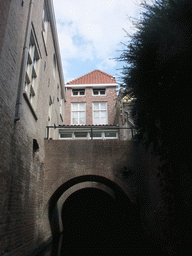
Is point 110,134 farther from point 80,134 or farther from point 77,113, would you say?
point 77,113

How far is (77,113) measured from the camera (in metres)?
20.7

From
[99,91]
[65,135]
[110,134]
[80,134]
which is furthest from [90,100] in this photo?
[110,134]

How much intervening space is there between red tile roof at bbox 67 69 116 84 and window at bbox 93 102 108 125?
2709 mm

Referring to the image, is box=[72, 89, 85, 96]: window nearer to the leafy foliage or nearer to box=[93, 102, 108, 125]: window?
box=[93, 102, 108, 125]: window

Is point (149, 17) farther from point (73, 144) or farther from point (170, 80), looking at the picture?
point (73, 144)

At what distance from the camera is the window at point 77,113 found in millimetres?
20453

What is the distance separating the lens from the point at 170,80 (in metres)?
3.83

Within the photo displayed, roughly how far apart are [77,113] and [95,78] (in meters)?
5.11

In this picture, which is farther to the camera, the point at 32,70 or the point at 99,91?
the point at 99,91

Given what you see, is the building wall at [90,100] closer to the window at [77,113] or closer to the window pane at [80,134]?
the window at [77,113]

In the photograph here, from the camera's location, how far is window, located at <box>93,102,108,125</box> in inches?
797

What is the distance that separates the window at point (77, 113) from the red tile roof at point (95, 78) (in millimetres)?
2953

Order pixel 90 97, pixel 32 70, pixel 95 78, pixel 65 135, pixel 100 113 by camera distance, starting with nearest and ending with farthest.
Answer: pixel 32 70 → pixel 65 135 → pixel 100 113 → pixel 90 97 → pixel 95 78

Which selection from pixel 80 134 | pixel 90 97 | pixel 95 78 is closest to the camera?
pixel 80 134
